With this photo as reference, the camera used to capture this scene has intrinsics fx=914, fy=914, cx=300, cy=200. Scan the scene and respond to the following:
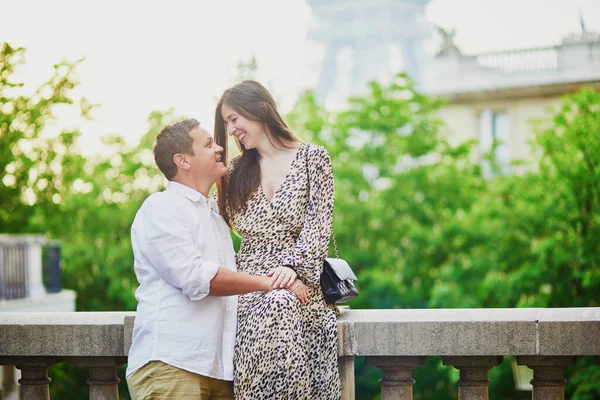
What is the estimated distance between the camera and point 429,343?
4699mm

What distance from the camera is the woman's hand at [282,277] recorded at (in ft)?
14.3

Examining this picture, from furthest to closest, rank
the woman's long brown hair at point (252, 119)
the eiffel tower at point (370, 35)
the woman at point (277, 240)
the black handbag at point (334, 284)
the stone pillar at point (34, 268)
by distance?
the eiffel tower at point (370, 35), the stone pillar at point (34, 268), the woman's long brown hair at point (252, 119), the black handbag at point (334, 284), the woman at point (277, 240)

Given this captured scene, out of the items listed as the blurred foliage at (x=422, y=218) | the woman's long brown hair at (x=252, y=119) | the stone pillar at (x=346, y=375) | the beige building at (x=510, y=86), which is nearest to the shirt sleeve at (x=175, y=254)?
the woman's long brown hair at (x=252, y=119)

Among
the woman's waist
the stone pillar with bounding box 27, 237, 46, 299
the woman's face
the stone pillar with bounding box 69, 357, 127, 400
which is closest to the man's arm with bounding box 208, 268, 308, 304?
the woman's waist

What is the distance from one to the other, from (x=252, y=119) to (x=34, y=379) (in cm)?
194

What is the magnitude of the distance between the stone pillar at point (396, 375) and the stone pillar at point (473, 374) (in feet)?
0.66

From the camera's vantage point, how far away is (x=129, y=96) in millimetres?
34500

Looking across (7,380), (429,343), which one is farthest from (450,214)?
(429,343)

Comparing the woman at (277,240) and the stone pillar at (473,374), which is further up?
the woman at (277,240)

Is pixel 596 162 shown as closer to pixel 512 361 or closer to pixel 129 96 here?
pixel 512 361

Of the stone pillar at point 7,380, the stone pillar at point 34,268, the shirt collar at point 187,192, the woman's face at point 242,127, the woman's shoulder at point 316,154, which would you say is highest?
the woman's face at point 242,127

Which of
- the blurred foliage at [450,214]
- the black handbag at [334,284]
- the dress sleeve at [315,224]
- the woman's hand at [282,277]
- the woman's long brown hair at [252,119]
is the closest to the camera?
the woman's hand at [282,277]

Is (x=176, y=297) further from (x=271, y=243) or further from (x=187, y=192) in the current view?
(x=271, y=243)

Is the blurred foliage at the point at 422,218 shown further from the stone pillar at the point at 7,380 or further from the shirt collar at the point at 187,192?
the shirt collar at the point at 187,192
